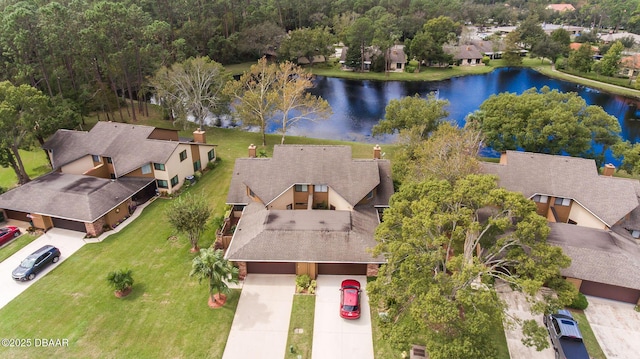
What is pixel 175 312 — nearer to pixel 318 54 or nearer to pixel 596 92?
pixel 318 54

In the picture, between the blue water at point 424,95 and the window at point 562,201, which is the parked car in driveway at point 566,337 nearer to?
the window at point 562,201

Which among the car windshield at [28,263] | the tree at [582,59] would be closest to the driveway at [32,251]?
the car windshield at [28,263]

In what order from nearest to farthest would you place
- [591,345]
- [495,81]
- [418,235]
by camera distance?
[418,235] < [591,345] < [495,81]

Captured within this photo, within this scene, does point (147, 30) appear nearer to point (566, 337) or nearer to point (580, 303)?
point (580, 303)

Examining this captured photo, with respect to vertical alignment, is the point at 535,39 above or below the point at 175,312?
above

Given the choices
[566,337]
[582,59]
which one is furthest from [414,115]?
[582,59]

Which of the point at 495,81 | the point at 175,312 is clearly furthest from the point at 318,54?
the point at 175,312

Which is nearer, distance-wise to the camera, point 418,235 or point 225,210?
point 418,235

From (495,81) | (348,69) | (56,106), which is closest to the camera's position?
(56,106)
